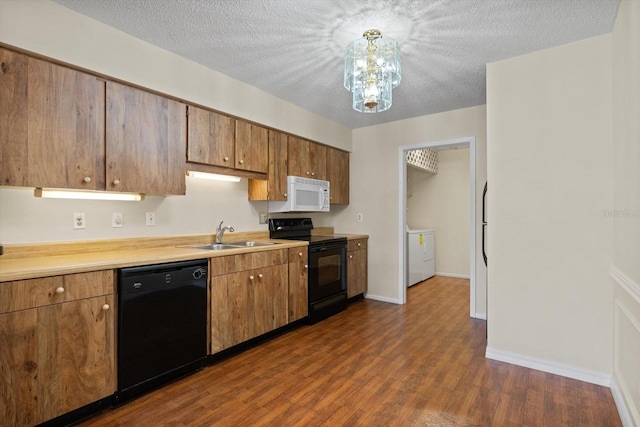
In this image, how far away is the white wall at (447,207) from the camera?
6.14 meters

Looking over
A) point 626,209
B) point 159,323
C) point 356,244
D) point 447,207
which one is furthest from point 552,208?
point 447,207

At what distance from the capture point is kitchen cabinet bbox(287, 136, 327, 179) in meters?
3.77

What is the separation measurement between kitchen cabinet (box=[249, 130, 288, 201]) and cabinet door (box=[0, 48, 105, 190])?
155 cm

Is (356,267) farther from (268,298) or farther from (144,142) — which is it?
(144,142)

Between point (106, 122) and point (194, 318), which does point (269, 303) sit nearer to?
point (194, 318)

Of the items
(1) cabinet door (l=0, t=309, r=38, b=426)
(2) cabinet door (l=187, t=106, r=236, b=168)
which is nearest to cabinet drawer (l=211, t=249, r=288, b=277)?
(2) cabinet door (l=187, t=106, r=236, b=168)

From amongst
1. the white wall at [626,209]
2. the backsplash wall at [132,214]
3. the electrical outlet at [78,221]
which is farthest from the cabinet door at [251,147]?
the white wall at [626,209]

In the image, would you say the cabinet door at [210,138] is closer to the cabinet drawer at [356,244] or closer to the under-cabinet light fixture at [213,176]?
the under-cabinet light fixture at [213,176]

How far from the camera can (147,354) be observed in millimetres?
2121

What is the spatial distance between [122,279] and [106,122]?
1.05 metres

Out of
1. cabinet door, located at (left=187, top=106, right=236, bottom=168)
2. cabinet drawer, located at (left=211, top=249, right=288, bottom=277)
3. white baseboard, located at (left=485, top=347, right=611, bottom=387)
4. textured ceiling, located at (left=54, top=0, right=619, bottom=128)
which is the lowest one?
white baseboard, located at (left=485, top=347, right=611, bottom=387)

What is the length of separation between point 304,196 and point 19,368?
2.74 m

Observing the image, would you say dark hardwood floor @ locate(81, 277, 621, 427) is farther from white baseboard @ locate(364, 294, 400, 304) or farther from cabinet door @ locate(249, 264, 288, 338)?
white baseboard @ locate(364, 294, 400, 304)

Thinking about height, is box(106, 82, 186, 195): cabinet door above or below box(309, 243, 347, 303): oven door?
above
